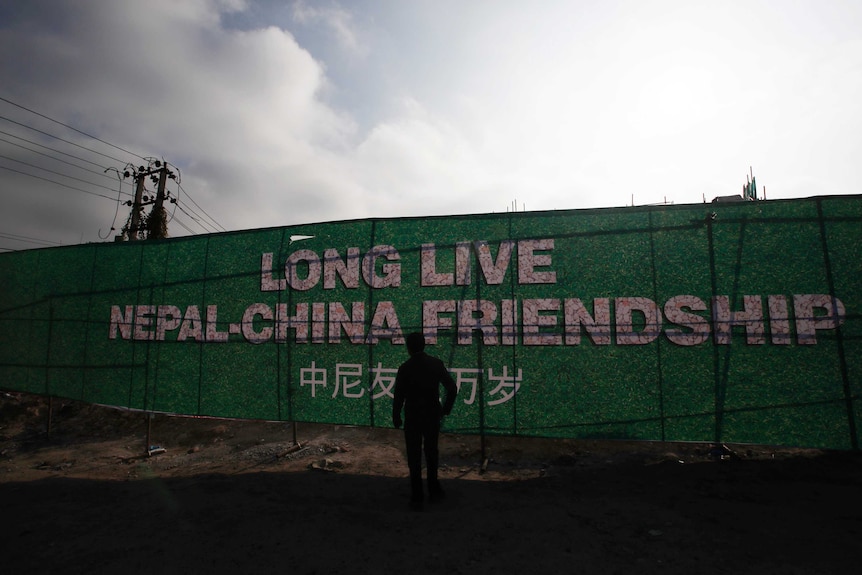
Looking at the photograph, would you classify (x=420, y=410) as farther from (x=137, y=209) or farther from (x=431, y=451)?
(x=137, y=209)

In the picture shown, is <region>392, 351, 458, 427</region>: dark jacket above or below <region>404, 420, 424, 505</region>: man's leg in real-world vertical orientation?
above

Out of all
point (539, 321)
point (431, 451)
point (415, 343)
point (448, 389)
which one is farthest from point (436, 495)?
point (539, 321)

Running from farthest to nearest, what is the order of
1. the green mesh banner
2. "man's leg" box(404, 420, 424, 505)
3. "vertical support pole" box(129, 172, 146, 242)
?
"vertical support pole" box(129, 172, 146, 242), the green mesh banner, "man's leg" box(404, 420, 424, 505)

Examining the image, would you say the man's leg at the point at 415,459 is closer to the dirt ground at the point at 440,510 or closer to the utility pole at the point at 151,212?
the dirt ground at the point at 440,510

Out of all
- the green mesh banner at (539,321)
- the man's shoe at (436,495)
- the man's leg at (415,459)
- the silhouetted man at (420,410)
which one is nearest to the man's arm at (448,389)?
the silhouetted man at (420,410)

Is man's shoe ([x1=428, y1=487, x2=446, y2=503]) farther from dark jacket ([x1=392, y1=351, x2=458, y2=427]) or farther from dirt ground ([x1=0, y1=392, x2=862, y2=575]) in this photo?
dark jacket ([x1=392, y1=351, x2=458, y2=427])

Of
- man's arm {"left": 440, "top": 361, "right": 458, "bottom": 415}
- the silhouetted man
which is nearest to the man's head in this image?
the silhouetted man

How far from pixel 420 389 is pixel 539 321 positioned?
185cm

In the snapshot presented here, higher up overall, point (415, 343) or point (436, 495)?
point (415, 343)

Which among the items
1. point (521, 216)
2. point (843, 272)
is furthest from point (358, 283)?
point (843, 272)

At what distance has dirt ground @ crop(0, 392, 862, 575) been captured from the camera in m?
3.06

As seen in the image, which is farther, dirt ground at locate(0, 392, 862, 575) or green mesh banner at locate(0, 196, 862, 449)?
green mesh banner at locate(0, 196, 862, 449)

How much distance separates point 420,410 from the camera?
4.05 metres

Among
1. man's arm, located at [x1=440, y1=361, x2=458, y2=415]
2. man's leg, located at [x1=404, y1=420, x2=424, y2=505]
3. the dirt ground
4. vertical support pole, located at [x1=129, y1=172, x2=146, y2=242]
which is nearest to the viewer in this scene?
the dirt ground
